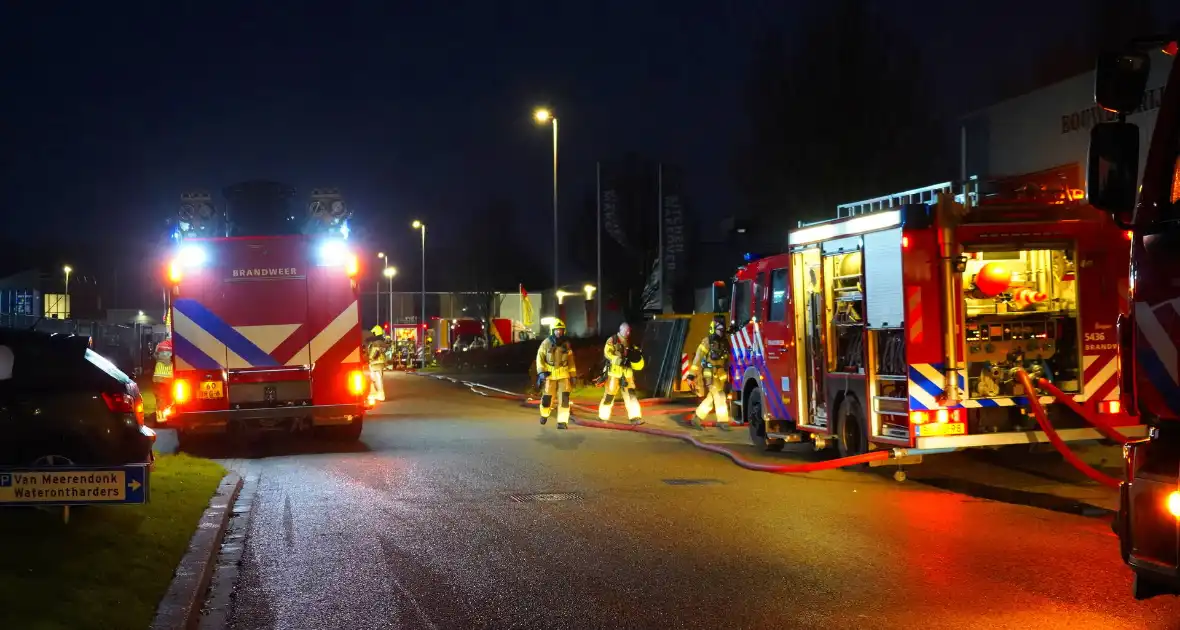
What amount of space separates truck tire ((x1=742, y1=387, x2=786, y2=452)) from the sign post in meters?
8.98

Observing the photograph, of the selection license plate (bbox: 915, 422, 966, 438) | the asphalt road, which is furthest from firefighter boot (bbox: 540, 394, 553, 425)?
license plate (bbox: 915, 422, 966, 438)

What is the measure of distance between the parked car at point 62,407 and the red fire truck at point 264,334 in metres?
6.03

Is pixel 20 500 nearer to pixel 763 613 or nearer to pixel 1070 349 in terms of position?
pixel 763 613

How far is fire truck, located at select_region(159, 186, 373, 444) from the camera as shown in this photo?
50.0ft

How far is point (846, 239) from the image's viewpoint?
12430mm

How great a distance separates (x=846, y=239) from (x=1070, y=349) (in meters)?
2.50

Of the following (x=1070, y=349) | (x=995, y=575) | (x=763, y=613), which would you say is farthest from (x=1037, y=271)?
(x=763, y=613)

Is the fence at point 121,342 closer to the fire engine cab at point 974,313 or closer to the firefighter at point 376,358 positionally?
the firefighter at point 376,358

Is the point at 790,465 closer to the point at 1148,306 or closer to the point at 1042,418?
the point at 1042,418

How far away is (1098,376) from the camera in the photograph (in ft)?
38.5

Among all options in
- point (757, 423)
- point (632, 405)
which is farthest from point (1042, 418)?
point (632, 405)

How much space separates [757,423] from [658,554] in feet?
23.6

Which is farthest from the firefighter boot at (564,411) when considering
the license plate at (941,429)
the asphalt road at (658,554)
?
the license plate at (941,429)

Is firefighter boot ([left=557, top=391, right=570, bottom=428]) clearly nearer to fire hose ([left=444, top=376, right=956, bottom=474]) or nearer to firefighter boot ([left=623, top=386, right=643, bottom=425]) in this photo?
fire hose ([left=444, top=376, right=956, bottom=474])
